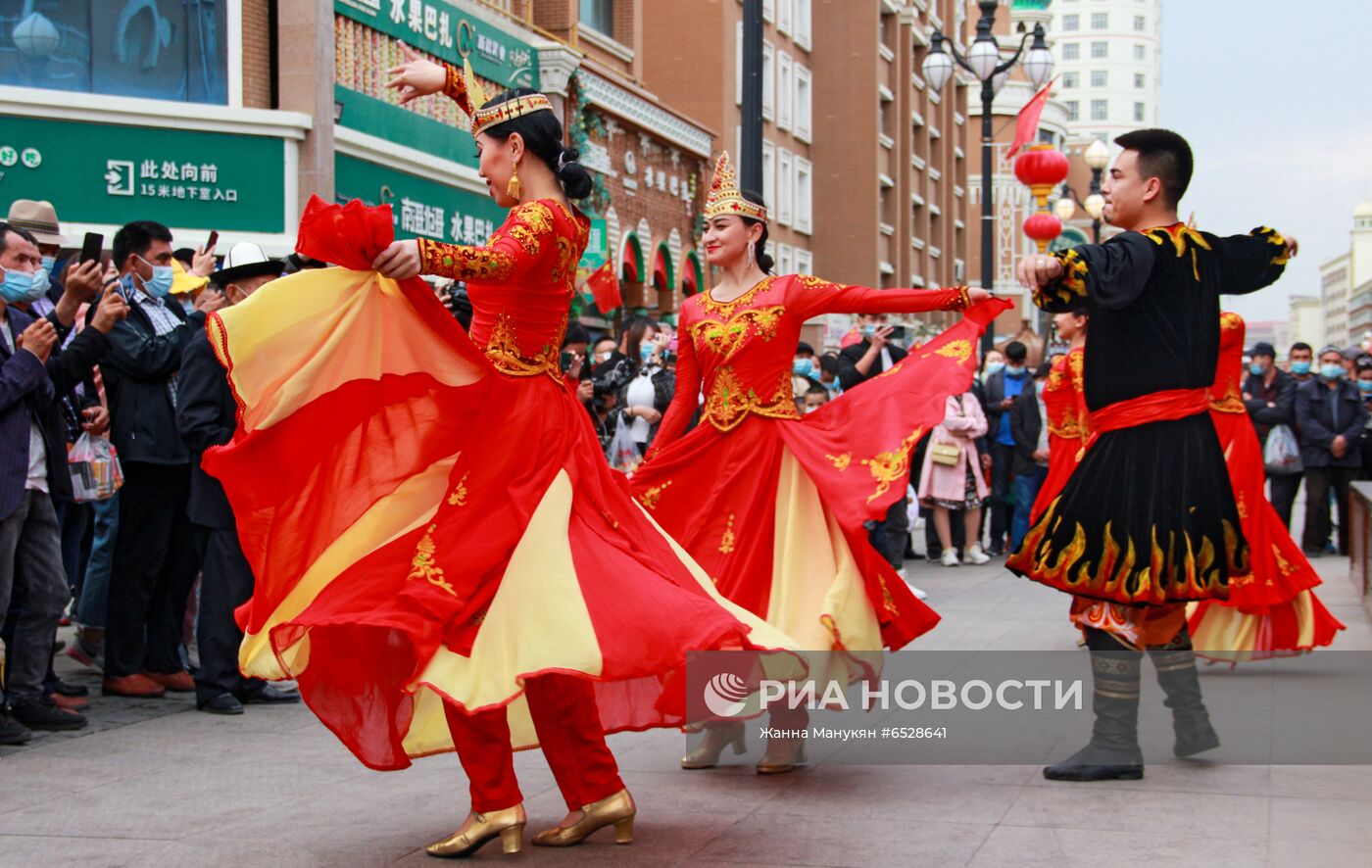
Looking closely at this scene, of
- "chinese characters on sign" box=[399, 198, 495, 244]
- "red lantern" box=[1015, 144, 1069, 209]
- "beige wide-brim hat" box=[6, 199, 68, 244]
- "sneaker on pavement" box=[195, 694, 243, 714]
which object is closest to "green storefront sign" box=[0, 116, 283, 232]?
"chinese characters on sign" box=[399, 198, 495, 244]

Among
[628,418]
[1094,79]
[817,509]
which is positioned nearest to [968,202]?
[628,418]

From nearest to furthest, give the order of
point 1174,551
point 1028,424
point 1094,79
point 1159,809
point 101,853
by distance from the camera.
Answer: point 101,853, point 1159,809, point 1174,551, point 1028,424, point 1094,79

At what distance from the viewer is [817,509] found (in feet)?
20.0

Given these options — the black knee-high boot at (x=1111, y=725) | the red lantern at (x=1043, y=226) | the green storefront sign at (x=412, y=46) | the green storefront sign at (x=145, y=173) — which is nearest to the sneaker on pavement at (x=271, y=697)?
the black knee-high boot at (x=1111, y=725)

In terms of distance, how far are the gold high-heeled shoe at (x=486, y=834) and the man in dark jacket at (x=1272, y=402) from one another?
11915mm

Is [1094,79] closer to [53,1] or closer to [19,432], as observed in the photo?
[53,1]

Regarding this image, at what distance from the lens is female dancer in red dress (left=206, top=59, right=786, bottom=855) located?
14.3 ft

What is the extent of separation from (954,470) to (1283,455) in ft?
11.2

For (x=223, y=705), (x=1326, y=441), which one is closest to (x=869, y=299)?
(x=223, y=705)

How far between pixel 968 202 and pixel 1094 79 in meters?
88.4

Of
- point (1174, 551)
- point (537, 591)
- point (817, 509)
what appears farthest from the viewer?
point (817, 509)

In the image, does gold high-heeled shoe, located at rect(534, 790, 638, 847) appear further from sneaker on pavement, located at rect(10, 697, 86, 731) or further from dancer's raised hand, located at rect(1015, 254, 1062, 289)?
sneaker on pavement, located at rect(10, 697, 86, 731)

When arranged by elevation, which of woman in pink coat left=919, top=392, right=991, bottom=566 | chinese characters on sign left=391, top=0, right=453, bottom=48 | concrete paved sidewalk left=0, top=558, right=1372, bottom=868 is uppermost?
chinese characters on sign left=391, top=0, right=453, bottom=48

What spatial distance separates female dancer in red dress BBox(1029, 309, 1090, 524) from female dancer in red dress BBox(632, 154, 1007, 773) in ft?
9.41
